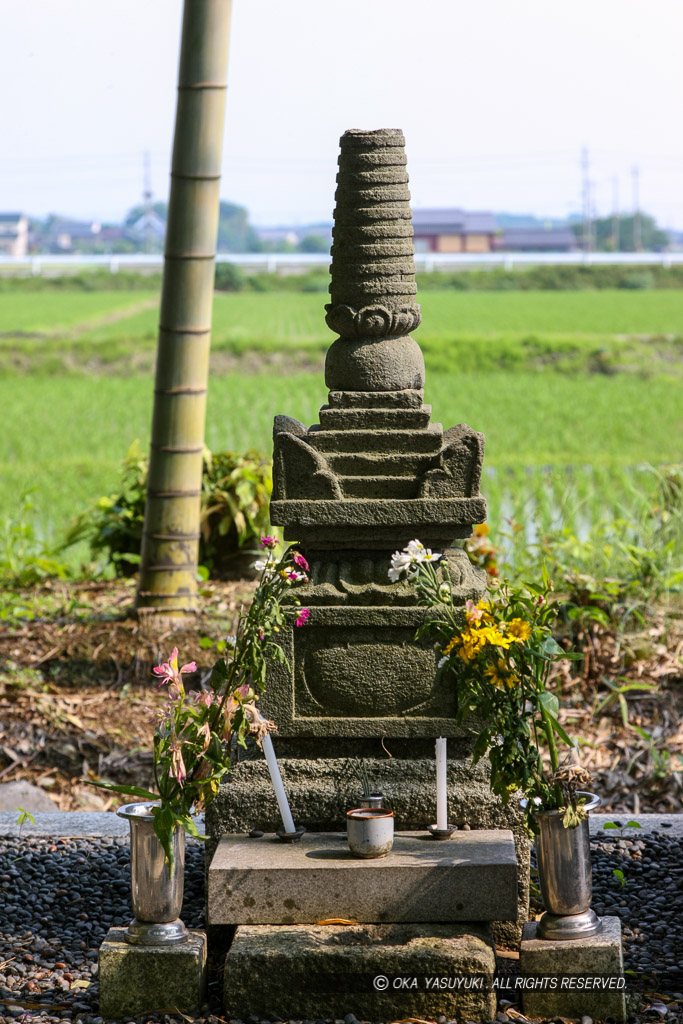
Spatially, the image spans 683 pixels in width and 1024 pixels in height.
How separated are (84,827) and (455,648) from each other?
180 cm

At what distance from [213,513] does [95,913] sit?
3.17 metres

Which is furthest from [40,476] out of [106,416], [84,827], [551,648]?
[551,648]

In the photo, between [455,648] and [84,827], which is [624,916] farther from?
[84,827]

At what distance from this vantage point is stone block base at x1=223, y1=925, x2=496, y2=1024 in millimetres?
2670

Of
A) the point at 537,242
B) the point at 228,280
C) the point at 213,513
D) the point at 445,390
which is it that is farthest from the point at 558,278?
the point at 213,513

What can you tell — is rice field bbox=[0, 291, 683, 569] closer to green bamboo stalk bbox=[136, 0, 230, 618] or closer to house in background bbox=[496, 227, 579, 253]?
green bamboo stalk bbox=[136, 0, 230, 618]

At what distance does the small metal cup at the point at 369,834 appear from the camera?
2842 mm

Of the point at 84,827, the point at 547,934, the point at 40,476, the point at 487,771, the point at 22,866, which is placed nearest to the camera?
the point at 547,934

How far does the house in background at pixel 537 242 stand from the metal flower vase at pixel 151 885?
6044 centimetres

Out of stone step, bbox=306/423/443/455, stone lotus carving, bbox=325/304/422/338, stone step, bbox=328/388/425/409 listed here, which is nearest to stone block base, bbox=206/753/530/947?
stone step, bbox=306/423/443/455

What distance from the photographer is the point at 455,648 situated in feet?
9.32

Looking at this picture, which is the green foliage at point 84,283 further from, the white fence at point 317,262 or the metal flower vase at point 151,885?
the metal flower vase at point 151,885

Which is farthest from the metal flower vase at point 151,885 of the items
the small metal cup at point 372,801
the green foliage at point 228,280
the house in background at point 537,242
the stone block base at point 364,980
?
the house in background at point 537,242

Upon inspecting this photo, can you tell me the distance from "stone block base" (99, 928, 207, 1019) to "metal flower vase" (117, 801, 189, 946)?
0.04 metres
